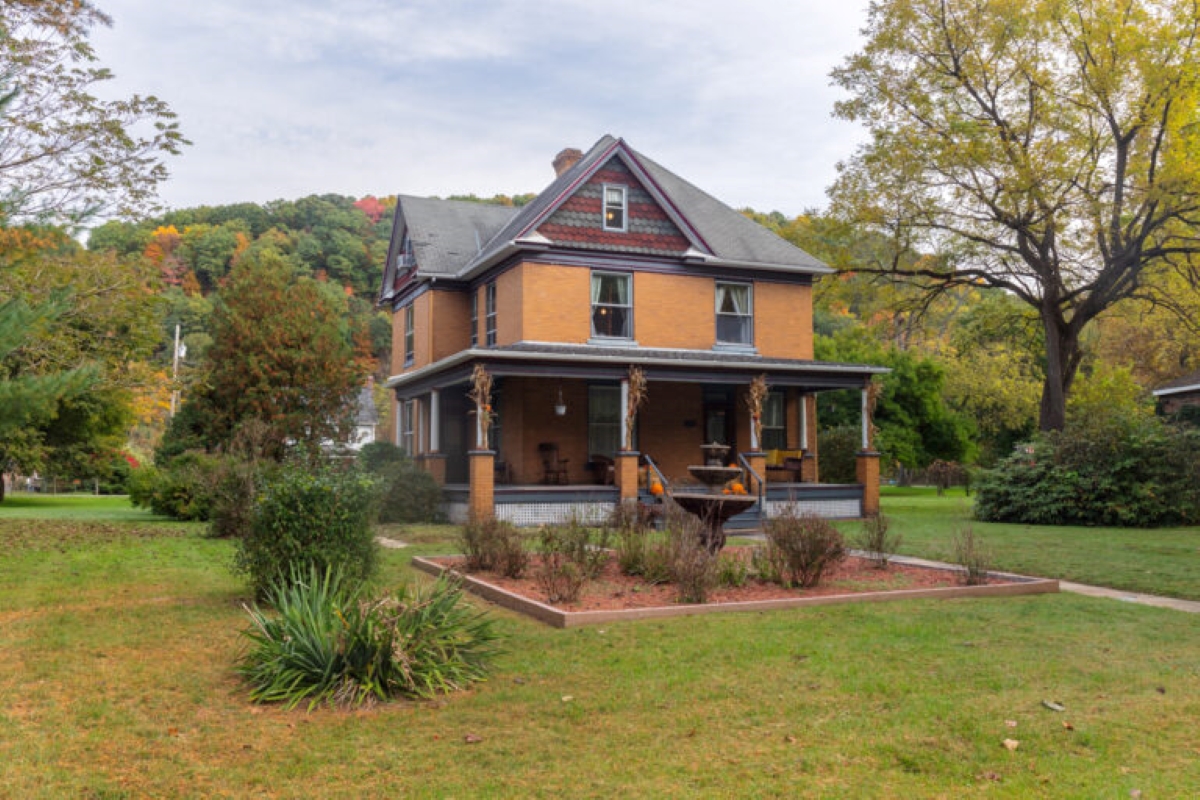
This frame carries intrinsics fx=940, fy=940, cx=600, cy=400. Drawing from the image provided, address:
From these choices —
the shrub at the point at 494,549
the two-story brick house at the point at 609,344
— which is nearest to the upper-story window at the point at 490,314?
the two-story brick house at the point at 609,344

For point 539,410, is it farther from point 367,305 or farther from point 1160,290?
point 367,305

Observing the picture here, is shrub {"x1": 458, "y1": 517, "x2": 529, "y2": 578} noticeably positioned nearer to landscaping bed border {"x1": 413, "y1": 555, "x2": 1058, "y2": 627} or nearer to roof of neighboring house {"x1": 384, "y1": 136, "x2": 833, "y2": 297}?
landscaping bed border {"x1": 413, "y1": 555, "x2": 1058, "y2": 627}

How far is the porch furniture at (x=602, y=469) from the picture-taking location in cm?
2295

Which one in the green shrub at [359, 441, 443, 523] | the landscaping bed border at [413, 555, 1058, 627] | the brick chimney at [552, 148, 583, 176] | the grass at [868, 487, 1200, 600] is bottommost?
the grass at [868, 487, 1200, 600]

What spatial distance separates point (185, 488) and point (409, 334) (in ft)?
27.6

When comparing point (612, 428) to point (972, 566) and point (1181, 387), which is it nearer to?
point (972, 566)

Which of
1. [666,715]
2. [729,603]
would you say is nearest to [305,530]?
[729,603]

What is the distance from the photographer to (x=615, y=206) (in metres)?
23.9

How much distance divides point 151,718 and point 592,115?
26.6 meters

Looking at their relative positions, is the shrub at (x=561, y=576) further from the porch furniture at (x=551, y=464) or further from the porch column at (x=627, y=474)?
the porch furniture at (x=551, y=464)

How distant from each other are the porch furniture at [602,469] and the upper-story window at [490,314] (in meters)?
4.03

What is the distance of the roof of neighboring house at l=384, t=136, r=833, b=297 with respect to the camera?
23516 mm

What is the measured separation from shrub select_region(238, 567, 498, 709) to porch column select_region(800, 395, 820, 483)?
63.2ft

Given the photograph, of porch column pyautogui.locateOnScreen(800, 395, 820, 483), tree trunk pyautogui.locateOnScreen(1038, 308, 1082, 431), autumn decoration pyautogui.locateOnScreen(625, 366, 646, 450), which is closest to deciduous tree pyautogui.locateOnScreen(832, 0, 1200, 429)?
tree trunk pyautogui.locateOnScreen(1038, 308, 1082, 431)
